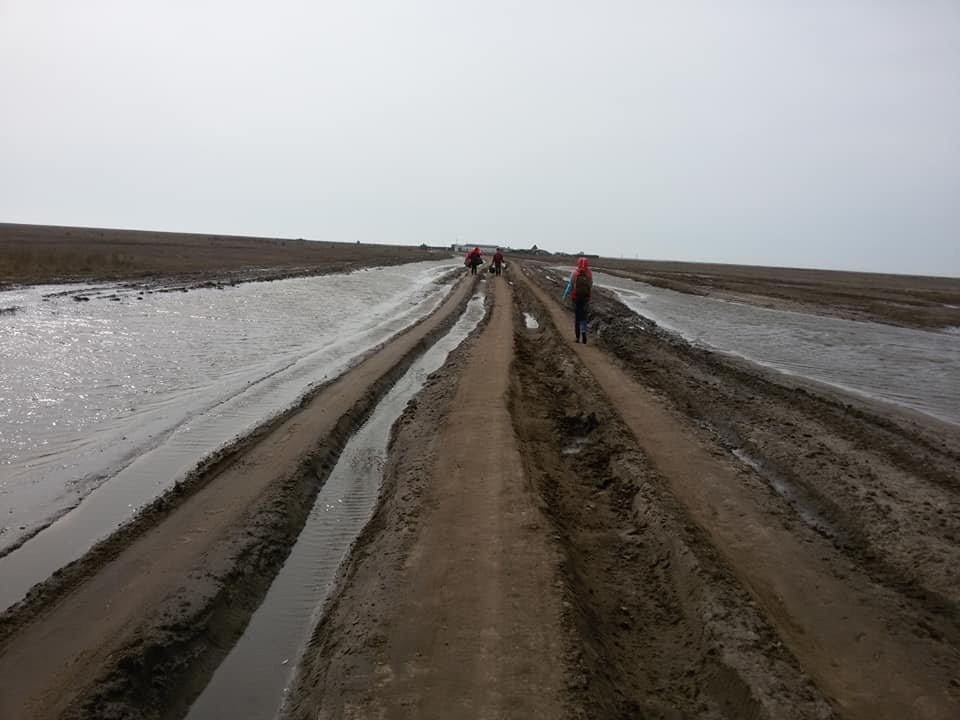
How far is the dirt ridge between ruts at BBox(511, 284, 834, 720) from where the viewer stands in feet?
11.8

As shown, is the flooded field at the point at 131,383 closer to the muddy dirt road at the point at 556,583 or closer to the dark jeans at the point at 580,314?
the muddy dirt road at the point at 556,583

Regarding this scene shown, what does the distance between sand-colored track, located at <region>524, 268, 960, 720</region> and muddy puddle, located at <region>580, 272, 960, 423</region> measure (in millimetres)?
7612

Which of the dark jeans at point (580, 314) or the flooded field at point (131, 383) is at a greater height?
the dark jeans at point (580, 314)

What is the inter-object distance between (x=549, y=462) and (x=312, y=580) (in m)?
3.51

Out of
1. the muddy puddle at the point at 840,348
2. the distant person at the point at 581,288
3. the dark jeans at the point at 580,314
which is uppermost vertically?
the distant person at the point at 581,288

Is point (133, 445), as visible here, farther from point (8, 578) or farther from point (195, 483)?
point (8, 578)

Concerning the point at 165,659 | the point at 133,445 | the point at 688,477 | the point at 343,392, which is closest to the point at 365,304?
the point at 343,392

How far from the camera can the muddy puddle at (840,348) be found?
13852 mm

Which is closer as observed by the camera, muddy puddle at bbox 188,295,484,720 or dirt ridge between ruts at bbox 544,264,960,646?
muddy puddle at bbox 188,295,484,720

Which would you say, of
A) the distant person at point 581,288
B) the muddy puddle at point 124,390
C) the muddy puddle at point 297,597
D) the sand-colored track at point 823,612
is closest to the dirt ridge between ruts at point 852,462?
the sand-colored track at point 823,612

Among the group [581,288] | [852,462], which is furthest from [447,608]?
[581,288]

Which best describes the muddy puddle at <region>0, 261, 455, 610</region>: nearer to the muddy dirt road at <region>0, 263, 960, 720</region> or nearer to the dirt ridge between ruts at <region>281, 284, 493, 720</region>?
the muddy dirt road at <region>0, 263, 960, 720</region>

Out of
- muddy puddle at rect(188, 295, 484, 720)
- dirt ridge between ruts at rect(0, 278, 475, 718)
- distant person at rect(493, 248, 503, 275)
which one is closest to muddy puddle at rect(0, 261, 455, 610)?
dirt ridge between ruts at rect(0, 278, 475, 718)

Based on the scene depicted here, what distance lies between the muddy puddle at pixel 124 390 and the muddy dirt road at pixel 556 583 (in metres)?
0.78
